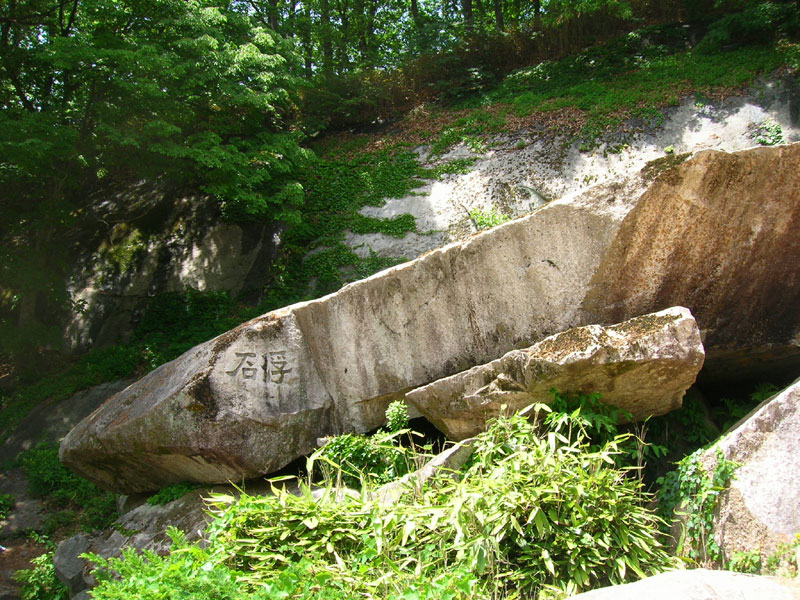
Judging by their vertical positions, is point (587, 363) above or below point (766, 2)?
below

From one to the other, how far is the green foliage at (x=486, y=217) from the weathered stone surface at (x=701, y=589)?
6888 mm

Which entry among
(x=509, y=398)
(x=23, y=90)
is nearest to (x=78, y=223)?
(x=23, y=90)

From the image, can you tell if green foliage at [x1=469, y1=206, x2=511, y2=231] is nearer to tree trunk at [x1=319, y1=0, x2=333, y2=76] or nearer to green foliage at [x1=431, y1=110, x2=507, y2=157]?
green foliage at [x1=431, y1=110, x2=507, y2=157]

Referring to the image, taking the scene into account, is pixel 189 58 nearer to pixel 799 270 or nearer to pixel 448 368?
pixel 448 368

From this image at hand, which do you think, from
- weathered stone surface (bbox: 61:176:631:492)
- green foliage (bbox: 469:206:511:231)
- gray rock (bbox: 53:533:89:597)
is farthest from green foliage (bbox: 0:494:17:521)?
green foliage (bbox: 469:206:511:231)

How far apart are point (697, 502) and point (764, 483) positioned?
41 cm

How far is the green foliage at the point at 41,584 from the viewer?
599 centimetres

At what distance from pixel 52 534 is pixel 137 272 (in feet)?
16.0

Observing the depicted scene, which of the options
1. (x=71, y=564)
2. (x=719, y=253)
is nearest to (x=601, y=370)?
(x=719, y=253)

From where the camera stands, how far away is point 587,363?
419 cm

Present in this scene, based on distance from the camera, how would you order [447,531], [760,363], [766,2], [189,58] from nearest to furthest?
[447,531], [760,363], [189,58], [766,2]

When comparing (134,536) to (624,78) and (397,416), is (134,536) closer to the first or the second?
(397,416)

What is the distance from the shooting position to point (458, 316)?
520 cm

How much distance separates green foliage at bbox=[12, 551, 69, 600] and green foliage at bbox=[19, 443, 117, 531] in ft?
3.38
